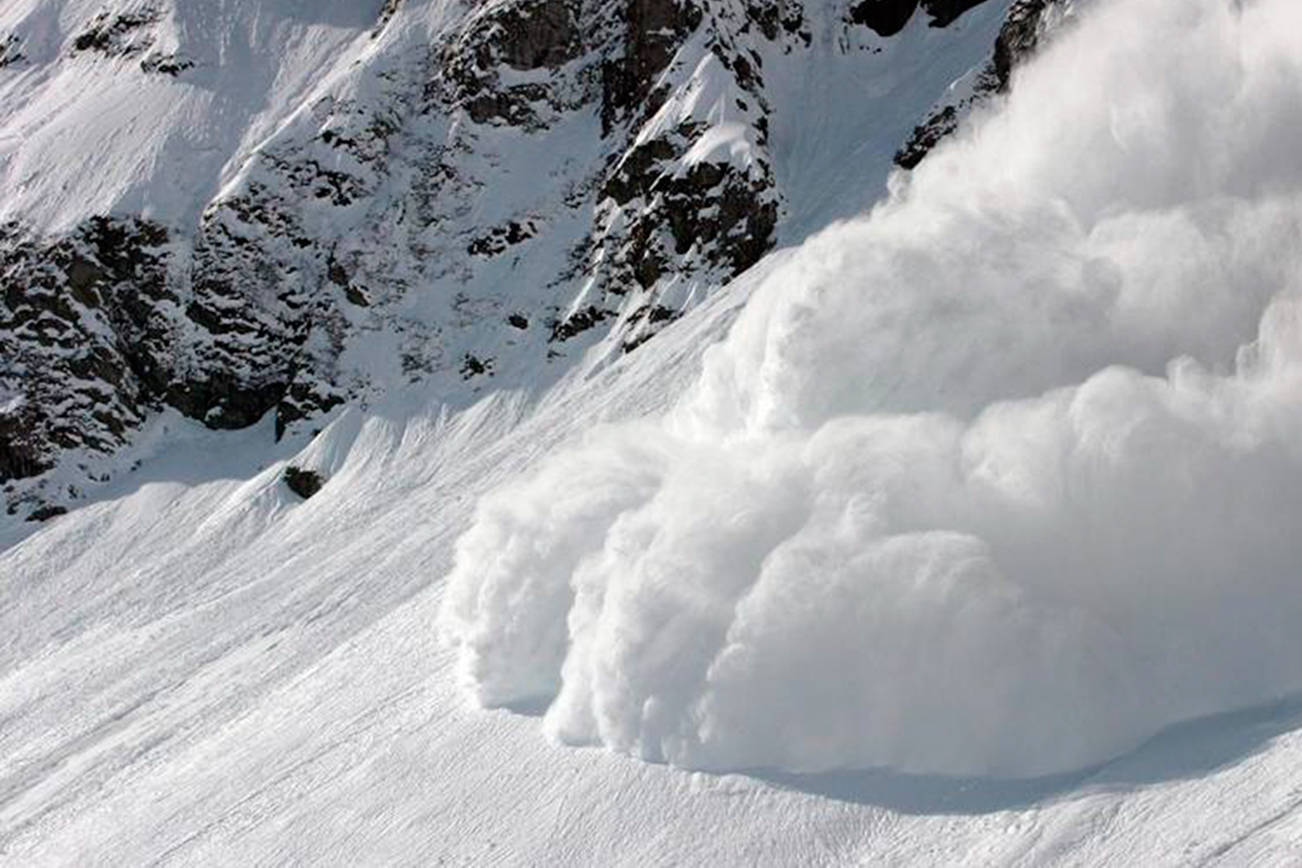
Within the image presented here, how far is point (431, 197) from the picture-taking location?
2361 inches

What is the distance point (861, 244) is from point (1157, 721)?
9.51m

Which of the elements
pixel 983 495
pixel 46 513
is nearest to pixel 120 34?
pixel 46 513

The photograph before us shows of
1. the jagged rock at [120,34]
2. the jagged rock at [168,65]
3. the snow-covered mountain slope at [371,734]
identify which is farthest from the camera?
the jagged rock at [120,34]

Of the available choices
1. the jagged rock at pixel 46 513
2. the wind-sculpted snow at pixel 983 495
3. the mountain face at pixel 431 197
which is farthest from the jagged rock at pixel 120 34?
the wind-sculpted snow at pixel 983 495

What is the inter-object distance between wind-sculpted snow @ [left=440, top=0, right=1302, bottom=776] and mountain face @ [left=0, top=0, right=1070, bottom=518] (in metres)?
24.5

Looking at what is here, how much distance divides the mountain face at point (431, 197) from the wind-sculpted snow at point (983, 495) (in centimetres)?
2453

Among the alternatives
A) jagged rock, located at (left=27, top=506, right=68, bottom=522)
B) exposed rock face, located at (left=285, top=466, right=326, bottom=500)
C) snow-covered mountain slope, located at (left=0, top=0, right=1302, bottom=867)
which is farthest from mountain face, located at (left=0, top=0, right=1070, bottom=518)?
snow-covered mountain slope, located at (left=0, top=0, right=1302, bottom=867)

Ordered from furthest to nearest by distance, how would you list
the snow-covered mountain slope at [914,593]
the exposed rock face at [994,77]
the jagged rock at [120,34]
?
1. the jagged rock at [120,34]
2. the exposed rock face at [994,77]
3. the snow-covered mountain slope at [914,593]

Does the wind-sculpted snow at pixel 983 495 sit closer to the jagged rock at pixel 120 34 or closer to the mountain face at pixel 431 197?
the mountain face at pixel 431 197

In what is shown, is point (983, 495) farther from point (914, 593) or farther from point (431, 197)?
point (431, 197)

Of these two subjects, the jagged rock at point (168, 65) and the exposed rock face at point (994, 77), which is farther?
the jagged rock at point (168, 65)

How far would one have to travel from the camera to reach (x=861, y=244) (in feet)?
79.3

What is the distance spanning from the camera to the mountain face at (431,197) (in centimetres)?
5253

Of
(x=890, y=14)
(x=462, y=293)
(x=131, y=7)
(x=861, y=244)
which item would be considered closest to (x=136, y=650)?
(x=462, y=293)
